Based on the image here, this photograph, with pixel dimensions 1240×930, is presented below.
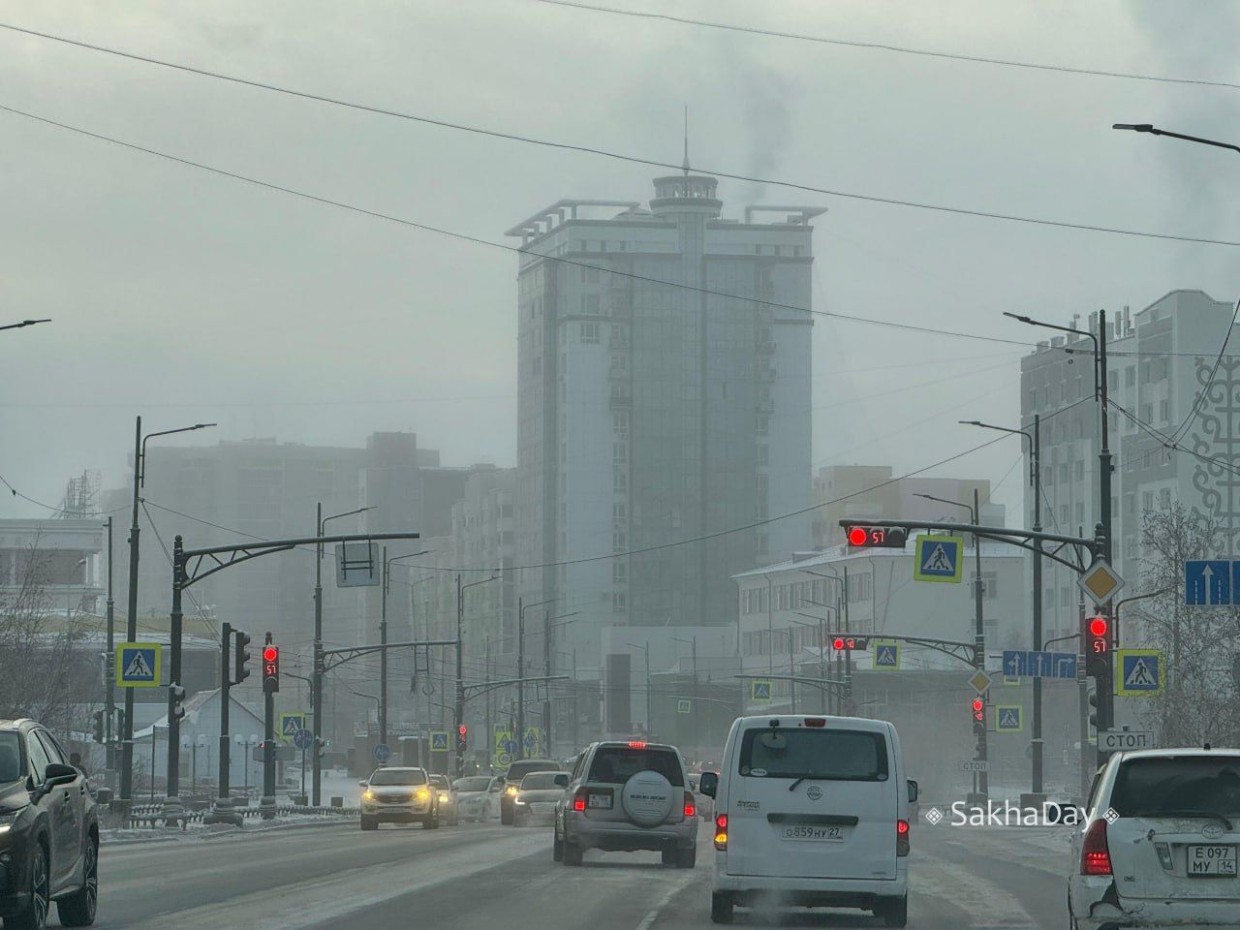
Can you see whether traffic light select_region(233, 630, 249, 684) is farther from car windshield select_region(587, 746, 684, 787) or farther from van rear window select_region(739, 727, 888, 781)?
van rear window select_region(739, 727, 888, 781)

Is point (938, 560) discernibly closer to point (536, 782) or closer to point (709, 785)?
point (536, 782)

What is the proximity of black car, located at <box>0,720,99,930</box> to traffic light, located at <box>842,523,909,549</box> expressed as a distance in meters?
24.6

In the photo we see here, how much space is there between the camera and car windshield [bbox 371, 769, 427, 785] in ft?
173

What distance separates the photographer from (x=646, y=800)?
3027cm

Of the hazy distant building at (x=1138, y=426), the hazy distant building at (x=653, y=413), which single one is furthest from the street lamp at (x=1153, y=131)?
the hazy distant building at (x=653, y=413)

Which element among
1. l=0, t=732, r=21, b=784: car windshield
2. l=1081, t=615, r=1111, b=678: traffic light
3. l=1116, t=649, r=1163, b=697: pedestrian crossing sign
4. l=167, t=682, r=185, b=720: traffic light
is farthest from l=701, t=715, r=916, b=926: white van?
l=167, t=682, r=185, b=720: traffic light

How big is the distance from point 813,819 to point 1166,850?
547 centimetres

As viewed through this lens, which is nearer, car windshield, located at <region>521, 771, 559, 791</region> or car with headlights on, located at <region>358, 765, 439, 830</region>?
car with headlights on, located at <region>358, 765, 439, 830</region>

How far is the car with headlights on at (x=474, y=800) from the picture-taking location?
68938mm

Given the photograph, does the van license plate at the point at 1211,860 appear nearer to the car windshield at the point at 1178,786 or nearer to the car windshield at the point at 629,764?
the car windshield at the point at 1178,786

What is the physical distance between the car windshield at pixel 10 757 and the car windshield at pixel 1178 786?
8.50 metres

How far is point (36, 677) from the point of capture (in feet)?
251

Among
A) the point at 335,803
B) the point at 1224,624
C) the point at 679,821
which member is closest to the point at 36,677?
the point at 335,803

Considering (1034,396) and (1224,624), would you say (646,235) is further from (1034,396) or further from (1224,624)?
(1224,624)
